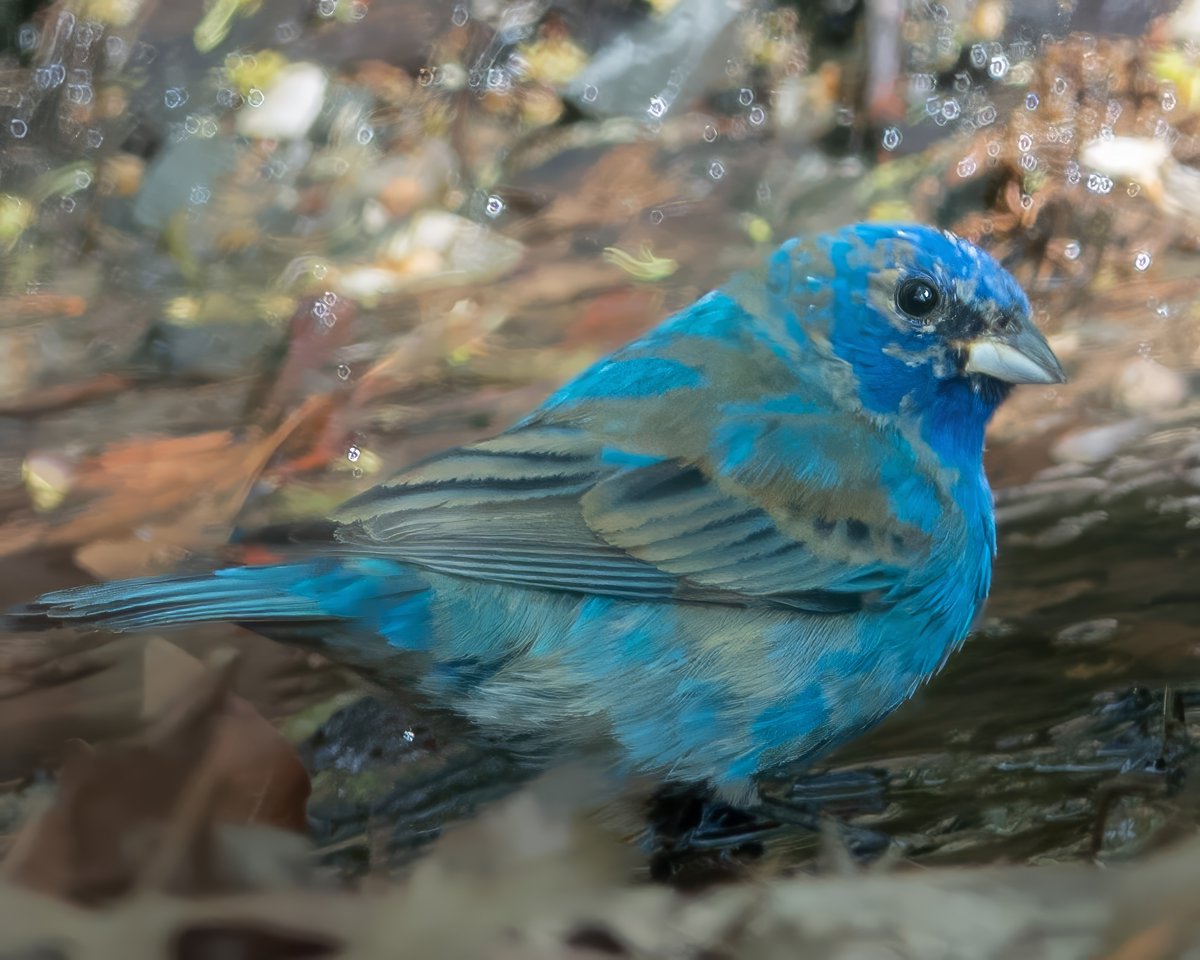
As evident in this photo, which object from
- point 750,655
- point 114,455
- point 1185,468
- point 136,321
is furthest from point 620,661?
point 136,321

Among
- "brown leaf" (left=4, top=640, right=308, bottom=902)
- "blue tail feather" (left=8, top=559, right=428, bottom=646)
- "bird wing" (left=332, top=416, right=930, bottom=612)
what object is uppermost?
"bird wing" (left=332, top=416, right=930, bottom=612)

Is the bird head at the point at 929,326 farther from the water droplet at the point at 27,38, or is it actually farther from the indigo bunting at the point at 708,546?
the water droplet at the point at 27,38

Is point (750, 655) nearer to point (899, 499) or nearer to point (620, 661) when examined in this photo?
point (620, 661)

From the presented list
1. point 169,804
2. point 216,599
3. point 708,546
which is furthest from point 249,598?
point 708,546

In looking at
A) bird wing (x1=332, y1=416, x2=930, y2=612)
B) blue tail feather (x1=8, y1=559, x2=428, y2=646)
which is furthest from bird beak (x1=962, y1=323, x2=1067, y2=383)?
blue tail feather (x1=8, y1=559, x2=428, y2=646)

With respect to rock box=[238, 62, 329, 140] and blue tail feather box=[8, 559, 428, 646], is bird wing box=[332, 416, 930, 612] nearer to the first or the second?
blue tail feather box=[8, 559, 428, 646]

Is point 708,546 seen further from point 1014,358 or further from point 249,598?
point 249,598

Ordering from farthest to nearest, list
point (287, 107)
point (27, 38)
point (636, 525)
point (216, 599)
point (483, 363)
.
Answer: point (27, 38), point (287, 107), point (483, 363), point (636, 525), point (216, 599)

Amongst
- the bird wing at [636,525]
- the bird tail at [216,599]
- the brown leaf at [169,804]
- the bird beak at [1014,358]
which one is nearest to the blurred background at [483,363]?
the brown leaf at [169,804]
